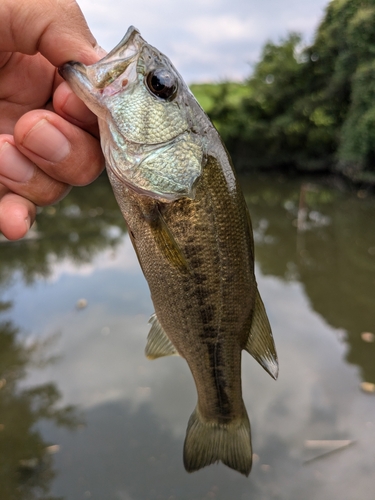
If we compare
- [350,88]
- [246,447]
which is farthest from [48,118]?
[350,88]

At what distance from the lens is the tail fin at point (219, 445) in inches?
68.4

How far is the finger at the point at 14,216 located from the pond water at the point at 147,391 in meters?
2.80

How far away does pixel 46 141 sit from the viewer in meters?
1.69

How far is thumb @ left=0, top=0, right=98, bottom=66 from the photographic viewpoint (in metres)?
1.61

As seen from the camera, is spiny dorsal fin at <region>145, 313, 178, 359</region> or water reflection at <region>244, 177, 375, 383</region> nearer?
spiny dorsal fin at <region>145, 313, 178, 359</region>

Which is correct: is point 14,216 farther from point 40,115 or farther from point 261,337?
point 261,337

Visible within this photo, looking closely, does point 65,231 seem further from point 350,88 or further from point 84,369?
point 350,88

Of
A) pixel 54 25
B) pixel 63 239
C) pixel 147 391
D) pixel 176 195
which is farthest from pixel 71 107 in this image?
pixel 63 239

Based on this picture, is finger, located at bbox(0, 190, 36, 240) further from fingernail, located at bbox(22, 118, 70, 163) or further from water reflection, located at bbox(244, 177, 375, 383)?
water reflection, located at bbox(244, 177, 375, 383)

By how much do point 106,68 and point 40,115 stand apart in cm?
47

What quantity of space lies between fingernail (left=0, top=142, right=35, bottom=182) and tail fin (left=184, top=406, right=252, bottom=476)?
156cm

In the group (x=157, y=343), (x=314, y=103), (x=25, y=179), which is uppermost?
(x=314, y=103)

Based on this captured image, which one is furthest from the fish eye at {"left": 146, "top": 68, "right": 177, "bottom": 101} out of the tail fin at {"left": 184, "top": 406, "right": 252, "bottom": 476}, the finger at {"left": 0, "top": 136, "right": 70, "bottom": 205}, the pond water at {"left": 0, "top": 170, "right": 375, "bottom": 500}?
the pond water at {"left": 0, "top": 170, "right": 375, "bottom": 500}

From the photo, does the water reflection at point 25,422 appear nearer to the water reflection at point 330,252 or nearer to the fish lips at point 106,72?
the fish lips at point 106,72
